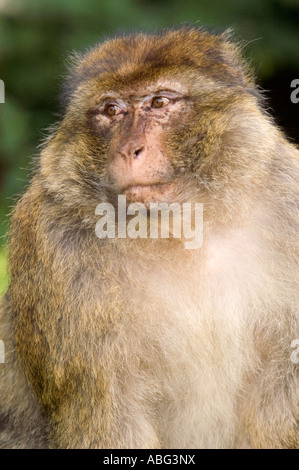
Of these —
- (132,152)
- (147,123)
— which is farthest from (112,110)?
(132,152)

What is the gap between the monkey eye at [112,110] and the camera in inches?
155

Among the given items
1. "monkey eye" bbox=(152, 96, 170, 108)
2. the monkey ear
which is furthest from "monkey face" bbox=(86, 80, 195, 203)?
the monkey ear

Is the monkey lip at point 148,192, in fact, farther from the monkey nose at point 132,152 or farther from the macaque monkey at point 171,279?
the monkey nose at point 132,152

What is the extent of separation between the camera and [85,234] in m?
4.01

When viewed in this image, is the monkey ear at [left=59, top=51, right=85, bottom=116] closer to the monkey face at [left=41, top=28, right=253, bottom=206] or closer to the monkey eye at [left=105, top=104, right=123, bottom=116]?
the monkey face at [left=41, top=28, right=253, bottom=206]

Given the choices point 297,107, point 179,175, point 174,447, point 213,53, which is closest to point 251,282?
point 179,175

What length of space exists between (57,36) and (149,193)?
4028mm

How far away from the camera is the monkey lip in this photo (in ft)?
12.1

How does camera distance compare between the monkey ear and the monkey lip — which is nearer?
the monkey lip

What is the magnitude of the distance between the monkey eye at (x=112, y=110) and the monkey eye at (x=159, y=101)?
0.54 ft

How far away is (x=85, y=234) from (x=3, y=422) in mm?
1179

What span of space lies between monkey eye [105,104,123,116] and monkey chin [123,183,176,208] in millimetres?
432

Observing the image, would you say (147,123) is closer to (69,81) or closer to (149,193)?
(149,193)

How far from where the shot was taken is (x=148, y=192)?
3.71 m
